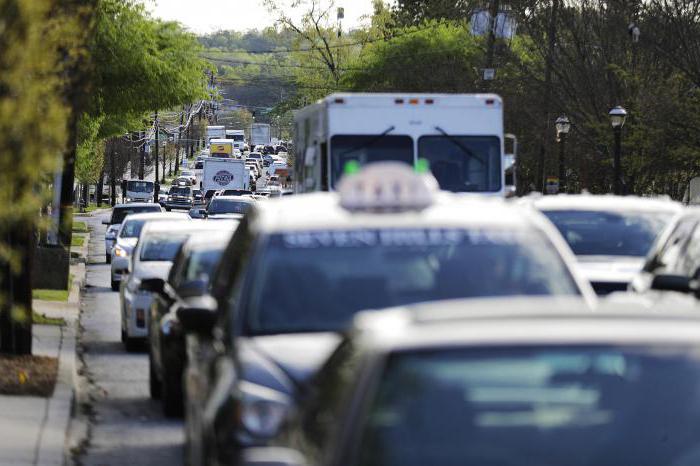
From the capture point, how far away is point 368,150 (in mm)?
19875

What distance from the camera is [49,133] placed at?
29.4 ft

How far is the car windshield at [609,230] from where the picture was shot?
14.4 meters

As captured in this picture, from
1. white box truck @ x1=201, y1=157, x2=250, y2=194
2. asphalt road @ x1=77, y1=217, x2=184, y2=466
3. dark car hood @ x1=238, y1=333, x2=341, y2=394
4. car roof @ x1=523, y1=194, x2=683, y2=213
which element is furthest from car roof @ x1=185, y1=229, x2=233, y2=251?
white box truck @ x1=201, y1=157, x2=250, y2=194

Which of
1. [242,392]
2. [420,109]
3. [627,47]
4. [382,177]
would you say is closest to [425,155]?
[420,109]

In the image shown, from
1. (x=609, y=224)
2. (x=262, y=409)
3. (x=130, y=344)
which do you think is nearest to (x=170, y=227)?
(x=130, y=344)

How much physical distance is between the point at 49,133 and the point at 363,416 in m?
5.49

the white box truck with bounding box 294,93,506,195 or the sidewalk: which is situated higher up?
the white box truck with bounding box 294,93,506,195

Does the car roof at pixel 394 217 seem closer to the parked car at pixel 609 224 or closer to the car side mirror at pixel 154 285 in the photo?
the car side mirror at pixel 154 285

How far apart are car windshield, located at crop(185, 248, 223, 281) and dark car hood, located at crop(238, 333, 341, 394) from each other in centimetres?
567

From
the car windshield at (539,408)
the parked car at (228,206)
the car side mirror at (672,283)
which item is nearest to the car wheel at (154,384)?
the car side mirror at (672,283)

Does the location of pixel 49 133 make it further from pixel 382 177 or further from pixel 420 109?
pixel 420 109

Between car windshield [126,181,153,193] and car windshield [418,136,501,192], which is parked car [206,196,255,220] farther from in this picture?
car windshield [126,181,153,193]

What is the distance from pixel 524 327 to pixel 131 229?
84.0ft

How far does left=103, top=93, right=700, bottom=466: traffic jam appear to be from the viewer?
4.01m
